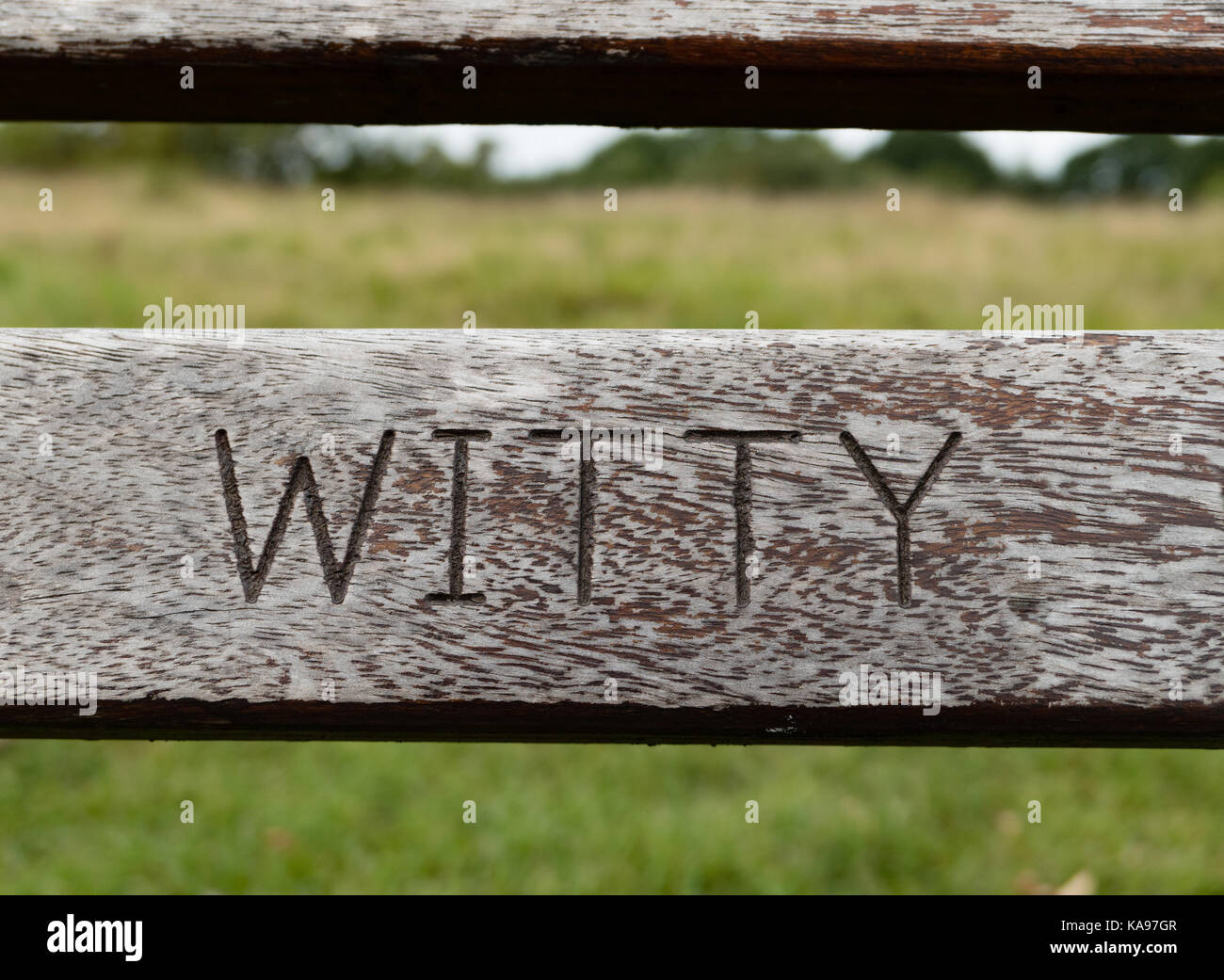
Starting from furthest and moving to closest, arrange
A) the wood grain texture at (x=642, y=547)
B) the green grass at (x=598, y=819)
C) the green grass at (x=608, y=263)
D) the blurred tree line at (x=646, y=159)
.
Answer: the blurred tree line at (x=646, y=159) < the green grass at (x=608, y=263) < the green grass at (x=598, y=819) < the wood grain texture at (x=642, y=547)

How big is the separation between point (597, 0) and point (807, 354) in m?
0.46

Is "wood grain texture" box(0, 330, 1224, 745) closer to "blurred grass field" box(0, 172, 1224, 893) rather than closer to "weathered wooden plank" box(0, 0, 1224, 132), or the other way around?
"weathered wooden plank" box(0, 0, 1224, 132)

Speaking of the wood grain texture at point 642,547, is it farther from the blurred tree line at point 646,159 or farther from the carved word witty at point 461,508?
the blurred tree line at point 646,159

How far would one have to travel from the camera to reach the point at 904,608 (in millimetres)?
970

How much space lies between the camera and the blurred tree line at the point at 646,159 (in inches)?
427

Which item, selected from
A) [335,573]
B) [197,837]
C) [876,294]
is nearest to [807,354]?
[335,573]

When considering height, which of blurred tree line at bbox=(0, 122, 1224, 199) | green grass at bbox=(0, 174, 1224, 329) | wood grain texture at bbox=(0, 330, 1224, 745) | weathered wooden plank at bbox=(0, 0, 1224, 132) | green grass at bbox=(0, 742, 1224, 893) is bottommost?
green grass at bbox=(0, 742, 1224, 893)

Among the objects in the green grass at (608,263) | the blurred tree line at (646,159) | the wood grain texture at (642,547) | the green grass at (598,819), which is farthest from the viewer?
the blurred tree line at (646,159)

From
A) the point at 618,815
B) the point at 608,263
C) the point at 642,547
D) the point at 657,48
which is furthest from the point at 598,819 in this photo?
the point at 608,263

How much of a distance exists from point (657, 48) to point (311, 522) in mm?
641

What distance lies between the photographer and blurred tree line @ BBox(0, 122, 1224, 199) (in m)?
10.8

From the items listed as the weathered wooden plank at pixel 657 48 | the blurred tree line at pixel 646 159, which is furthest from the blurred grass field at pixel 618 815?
the blurred tree line at pixel 646 159

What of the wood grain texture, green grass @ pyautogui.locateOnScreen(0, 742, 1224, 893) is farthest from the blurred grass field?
the wood grain texture

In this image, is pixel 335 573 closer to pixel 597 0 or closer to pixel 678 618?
pixel 678 618
